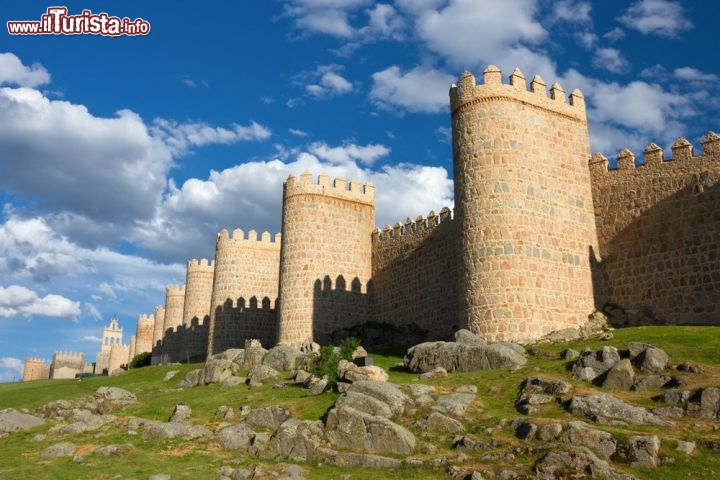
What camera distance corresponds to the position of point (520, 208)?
28078mm

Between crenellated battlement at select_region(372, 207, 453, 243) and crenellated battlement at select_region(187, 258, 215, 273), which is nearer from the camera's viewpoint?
crenellated battlement at select_region(372, 207, 453, 243)

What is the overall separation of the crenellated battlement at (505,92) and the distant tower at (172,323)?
36175 mm

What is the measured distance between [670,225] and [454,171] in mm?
8696

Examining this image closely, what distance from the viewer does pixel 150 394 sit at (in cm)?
2839

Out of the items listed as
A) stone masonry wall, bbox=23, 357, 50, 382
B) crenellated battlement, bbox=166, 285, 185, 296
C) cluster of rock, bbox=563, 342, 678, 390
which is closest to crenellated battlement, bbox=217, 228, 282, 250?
crenellated battlement, bbox=166, 285, 185, 296

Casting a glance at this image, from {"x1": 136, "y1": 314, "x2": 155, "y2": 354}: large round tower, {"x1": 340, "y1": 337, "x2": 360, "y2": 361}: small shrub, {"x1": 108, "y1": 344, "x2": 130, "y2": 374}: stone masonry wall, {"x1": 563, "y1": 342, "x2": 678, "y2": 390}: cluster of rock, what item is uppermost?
{"x1": 136, "y1": 314, "x2": 155, "y2": 354}: large round tower

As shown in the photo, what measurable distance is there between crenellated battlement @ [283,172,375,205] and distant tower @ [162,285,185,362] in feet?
73.7

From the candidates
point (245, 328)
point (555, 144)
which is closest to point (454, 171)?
point (555, 144)

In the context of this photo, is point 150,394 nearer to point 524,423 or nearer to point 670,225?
point 524,423

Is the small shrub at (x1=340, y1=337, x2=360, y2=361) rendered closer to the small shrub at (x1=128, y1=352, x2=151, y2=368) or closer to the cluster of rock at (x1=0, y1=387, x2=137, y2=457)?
the cluster of rock at (x1=0, y1=387, x2=137, y2=457)

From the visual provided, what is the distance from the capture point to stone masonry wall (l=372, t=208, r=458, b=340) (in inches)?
1379

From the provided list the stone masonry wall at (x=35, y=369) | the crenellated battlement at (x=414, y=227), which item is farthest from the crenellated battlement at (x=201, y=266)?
the stone masonry wall at (x=35, y=369)

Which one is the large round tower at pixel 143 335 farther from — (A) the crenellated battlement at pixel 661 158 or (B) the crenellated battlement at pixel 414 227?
(A) the crenellated battlement at pixel 661 158

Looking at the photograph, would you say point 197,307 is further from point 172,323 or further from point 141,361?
point 141,361
